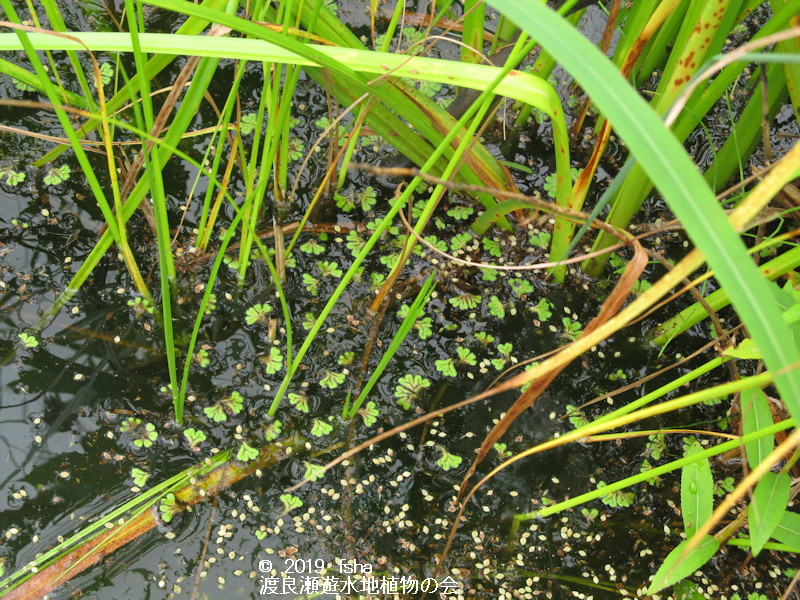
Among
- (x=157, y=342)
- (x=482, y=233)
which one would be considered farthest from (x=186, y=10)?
(x=482, y=233)

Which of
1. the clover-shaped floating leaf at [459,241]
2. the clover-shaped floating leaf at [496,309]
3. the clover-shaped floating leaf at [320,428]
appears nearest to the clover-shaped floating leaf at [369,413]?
the clover-shaped floating leaf at [320,428]

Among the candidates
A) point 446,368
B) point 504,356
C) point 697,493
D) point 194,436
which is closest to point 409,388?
point 446,368

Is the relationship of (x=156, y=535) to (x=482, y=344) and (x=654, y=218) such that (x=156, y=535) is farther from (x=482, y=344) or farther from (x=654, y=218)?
(x=654, y=218)

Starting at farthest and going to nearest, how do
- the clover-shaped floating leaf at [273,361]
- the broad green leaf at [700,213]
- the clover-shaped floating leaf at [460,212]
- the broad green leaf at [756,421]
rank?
the clover-shaped floating leaf at [460,212], the clover-shaped floating leaf at [273,361], the broad green leaf at [756,421], the broad green leaf at [700,213]

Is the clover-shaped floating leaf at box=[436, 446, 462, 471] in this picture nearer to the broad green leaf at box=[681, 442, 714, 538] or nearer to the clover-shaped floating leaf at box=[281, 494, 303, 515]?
the clover-shaped floating leaf at box=[281, 494, 303, 515]

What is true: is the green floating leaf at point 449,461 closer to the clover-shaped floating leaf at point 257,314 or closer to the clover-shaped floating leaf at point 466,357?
the clover-shaped floating leaf at point 466,357

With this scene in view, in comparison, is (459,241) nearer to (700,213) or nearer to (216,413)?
(216,413)
